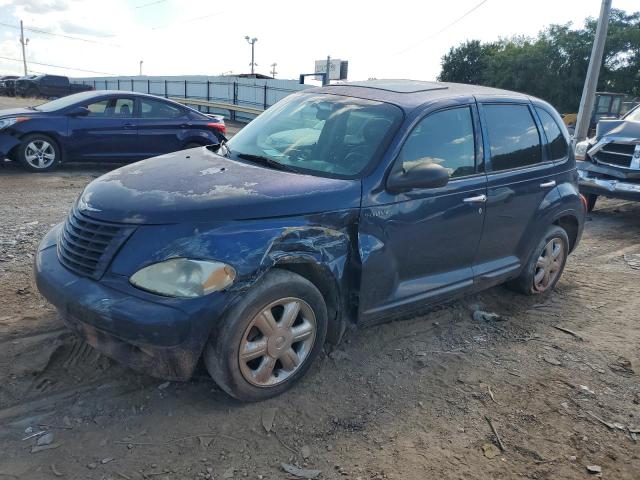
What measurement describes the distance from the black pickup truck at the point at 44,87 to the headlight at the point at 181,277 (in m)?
31.7

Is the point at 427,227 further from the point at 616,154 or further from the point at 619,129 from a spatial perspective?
the point at 619,129

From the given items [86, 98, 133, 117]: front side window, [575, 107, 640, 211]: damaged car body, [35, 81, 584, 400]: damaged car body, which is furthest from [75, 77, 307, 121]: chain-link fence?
[35, 81, 584, 400]: damaged car body

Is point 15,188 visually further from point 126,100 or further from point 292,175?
point 292,175

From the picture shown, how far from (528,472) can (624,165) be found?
6.88 metres

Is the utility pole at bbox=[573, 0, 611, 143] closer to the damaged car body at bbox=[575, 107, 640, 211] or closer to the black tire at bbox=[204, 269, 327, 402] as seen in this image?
the damaged car body at bbox=[575, 107, 640, 211]

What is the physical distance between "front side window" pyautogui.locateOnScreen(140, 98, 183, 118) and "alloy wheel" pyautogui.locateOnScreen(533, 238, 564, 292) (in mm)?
7440

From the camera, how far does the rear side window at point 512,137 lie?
170 inches

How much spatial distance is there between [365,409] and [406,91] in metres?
2.35

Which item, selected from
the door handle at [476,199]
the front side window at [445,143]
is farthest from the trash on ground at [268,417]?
the door handle at [476,199]

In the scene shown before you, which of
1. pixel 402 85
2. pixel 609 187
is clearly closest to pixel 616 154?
pixel 609 187

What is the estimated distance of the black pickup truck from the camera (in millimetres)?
30875

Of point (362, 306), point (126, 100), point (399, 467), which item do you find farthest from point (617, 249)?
point (126, 100)

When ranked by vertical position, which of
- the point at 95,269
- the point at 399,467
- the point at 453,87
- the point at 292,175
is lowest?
the point at 399,467

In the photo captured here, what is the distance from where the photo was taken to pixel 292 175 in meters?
3.51
